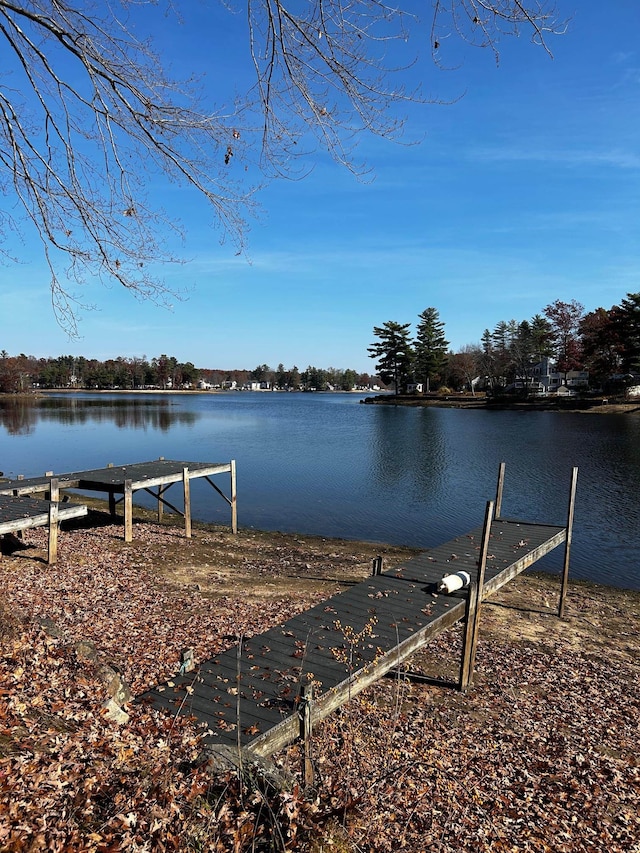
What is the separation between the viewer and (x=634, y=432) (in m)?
43.7

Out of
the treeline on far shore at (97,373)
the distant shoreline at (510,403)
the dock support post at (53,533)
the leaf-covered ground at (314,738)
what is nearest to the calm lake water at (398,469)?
the leaf-covered ground at (314,738)

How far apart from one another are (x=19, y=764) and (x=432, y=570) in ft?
22.8

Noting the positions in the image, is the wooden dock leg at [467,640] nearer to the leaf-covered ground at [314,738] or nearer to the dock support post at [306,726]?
the leaf-covered ground at [314,738]

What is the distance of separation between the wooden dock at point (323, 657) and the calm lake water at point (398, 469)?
784 cm

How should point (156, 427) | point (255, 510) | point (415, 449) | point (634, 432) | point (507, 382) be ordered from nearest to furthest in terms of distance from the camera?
point (255, 510) < point (415, 449) < point (634, 432) < point (156, 427) < point (507, 382)

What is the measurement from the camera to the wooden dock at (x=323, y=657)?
4.85 metres

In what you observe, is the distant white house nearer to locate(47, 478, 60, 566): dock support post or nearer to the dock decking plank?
the dock decking plank

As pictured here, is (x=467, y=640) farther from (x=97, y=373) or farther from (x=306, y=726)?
(x=97, y=373)

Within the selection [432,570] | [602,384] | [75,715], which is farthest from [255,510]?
[602,384]

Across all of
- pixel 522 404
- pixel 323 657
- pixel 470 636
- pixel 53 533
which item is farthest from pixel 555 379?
pixel 323 657

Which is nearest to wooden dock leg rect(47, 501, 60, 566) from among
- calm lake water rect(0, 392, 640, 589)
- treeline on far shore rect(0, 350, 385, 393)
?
calm lake water rect(0, 392, 640, 589)

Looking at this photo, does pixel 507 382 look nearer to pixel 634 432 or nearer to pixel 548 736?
pixel 634 432

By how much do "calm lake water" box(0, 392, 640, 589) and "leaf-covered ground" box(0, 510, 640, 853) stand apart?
619cm

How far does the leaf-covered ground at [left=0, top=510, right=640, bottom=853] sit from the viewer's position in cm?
337
